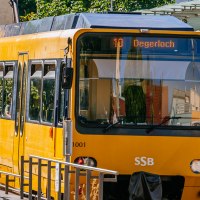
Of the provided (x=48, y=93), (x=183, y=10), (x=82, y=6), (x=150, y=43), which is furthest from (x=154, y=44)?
(x=82, y=6)

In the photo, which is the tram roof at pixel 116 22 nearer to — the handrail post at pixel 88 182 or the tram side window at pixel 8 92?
the tram side window at pixel 8 92

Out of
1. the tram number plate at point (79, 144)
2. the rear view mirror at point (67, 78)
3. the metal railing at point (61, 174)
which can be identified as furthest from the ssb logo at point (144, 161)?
the rear view mirror at point (67, 78)

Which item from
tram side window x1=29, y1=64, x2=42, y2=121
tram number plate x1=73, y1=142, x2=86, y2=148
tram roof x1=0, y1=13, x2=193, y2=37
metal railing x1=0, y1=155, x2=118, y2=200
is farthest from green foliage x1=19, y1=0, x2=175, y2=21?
tram number plate x1=73, y1=142, x2=86, y2=148

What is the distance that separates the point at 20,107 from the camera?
1859 centimetres

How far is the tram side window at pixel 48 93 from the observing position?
16.7 meters

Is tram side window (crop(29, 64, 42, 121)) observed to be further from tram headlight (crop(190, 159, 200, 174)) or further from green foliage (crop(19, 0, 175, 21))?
green foliage (crop(19, 0, 175, 21))

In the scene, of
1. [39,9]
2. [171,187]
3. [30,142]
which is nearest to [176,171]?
[171,187]

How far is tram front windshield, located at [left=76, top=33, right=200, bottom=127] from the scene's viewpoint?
15.7 meters

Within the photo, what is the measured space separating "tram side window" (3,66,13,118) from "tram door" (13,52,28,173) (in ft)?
1.80

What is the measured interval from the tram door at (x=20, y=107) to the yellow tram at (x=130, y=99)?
1.85 meters

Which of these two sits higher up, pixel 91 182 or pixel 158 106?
pixel 158 106

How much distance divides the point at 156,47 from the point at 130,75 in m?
0.54

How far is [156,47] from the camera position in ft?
52.6

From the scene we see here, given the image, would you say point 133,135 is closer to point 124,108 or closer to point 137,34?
point 124,108
